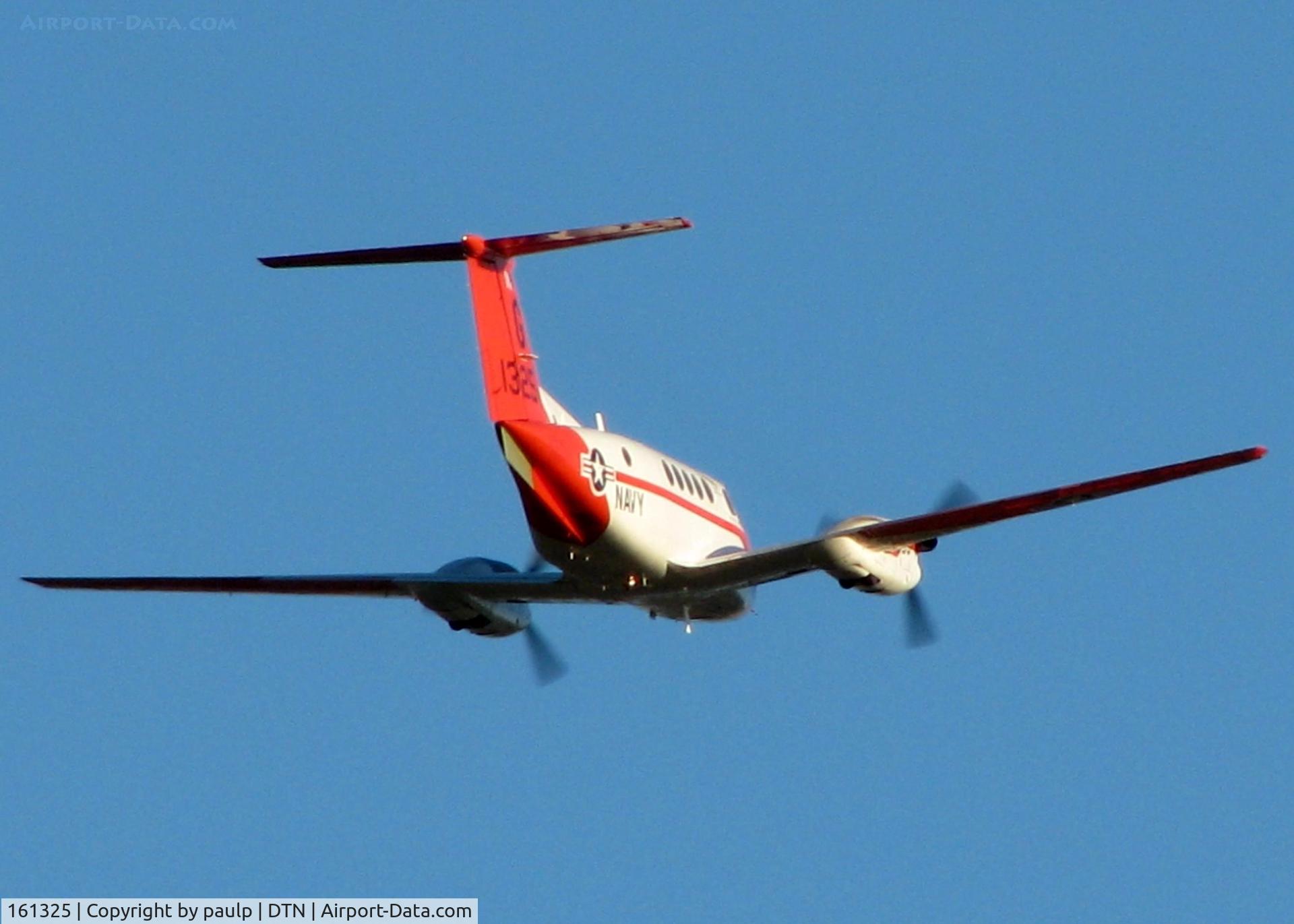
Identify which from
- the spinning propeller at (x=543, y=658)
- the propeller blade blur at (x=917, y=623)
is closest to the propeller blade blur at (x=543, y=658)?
the spinning propeller at (x=543, y=658)

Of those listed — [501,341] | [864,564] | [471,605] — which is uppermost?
[501,341]

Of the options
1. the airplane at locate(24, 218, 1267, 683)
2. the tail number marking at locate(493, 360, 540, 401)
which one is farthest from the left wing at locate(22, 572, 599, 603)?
Result: the tail number marking at locate(493, 360, 540, 401)

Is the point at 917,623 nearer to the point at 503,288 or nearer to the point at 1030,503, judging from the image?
the point at 1030,503

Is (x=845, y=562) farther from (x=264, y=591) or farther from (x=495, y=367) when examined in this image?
(x=264, y=591)

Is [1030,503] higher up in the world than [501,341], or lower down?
lower down

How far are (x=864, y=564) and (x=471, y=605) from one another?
7.30 m

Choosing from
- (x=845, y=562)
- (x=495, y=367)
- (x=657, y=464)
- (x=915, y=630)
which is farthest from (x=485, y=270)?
(x=915, y=630)

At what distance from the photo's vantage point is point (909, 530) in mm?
38750

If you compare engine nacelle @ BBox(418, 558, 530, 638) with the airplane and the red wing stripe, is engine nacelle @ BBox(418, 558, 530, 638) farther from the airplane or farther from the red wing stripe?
the red wing stripe

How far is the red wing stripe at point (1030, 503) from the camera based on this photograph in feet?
118

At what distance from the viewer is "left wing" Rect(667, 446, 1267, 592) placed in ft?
120

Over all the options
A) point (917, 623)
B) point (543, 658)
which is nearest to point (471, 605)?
point (543, 658)

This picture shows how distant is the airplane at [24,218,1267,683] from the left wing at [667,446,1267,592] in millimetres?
24

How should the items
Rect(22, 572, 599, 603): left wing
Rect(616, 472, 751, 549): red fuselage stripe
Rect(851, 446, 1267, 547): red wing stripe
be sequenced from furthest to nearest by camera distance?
Rect(22, 572, 599, 603): left wing, Rect(616, 472, 751, 549): red fuselage stripe, Rect(851, 446, 1267, 547): red wing stripe
